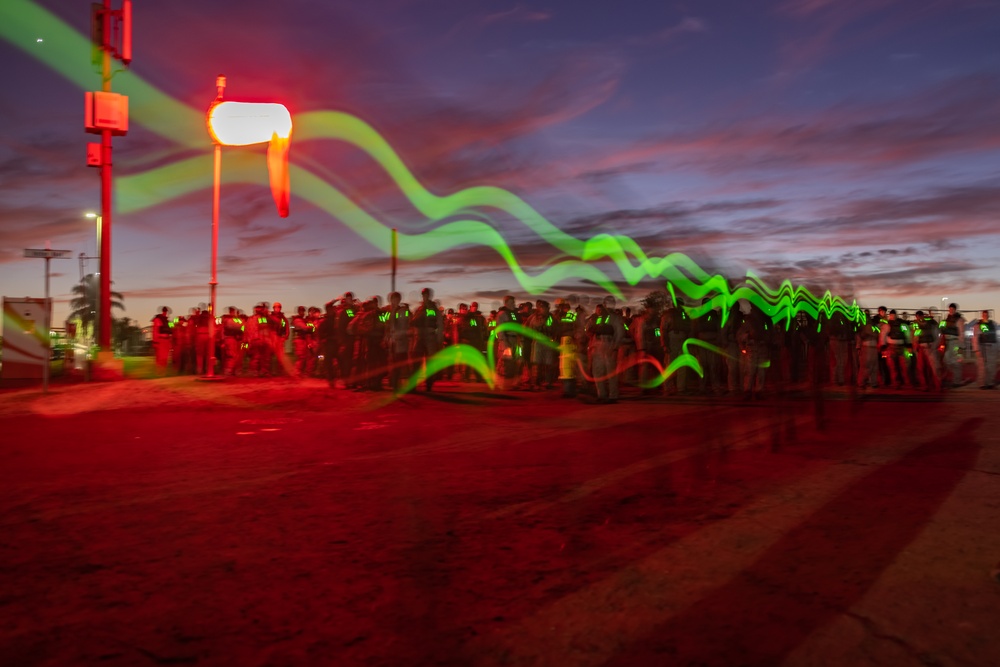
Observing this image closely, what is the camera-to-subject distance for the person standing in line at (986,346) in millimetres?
17641

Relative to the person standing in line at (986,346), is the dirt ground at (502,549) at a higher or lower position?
lower

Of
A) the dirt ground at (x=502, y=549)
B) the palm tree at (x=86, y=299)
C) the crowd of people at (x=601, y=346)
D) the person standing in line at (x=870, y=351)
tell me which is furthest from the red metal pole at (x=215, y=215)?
the palm tree at (x=86, y=299)

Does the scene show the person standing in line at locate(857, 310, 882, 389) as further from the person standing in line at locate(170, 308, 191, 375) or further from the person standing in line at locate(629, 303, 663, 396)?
the person standing in line at locate(170, 308, 191, 375)

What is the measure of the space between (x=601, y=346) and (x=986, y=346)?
381 inches

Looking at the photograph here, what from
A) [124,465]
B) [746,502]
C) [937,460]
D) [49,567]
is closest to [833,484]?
[746,502]

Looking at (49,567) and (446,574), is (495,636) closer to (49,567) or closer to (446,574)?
(446,574)

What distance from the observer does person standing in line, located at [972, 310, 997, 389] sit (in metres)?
17.6

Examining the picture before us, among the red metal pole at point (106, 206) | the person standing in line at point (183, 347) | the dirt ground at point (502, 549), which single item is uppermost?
the red metal pole at point (106, 206)

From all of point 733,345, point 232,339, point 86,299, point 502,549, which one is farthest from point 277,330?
point 86,299

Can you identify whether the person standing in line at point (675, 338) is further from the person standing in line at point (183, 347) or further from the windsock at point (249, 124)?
the person standing in line at point (183, 347)

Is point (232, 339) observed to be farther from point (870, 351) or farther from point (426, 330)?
point (870, 351)

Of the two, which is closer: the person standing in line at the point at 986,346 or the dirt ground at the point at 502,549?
the dirt ground at the point at 502,549

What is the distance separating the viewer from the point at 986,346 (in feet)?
58.0

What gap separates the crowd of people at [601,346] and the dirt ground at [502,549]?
18.2ft
